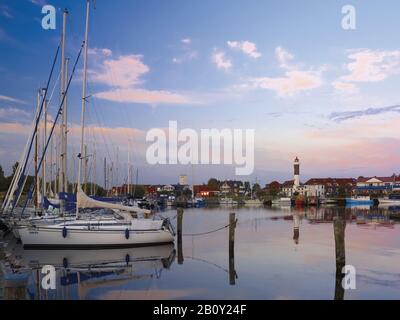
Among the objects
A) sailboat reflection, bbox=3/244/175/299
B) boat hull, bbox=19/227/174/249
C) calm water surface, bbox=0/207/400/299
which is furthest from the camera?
boat hull, bbox=19/227/174/249

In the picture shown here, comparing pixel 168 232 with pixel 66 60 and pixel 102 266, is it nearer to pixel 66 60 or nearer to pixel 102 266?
pixel 102 266

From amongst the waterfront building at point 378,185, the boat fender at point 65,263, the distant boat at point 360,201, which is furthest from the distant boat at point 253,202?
the boat fender at point 65,263

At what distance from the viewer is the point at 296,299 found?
57.6 ft

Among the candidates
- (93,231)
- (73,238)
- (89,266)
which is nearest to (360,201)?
(93,231)

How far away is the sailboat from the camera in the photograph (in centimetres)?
2861

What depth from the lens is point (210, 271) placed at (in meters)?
23.3

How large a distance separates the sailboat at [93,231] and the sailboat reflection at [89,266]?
634 mm

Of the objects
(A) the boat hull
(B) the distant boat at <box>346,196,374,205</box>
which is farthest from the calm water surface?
(B) the distant boat at <box>346,196,374,205</box>

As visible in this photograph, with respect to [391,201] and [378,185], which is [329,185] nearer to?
[378,185]

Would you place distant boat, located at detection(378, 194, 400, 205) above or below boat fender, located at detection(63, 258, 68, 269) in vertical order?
below

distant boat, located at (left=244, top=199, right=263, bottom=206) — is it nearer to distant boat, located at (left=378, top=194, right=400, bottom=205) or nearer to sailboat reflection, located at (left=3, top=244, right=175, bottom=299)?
distant boat, located at (left=378, top=194, right=400, bottom=205)
